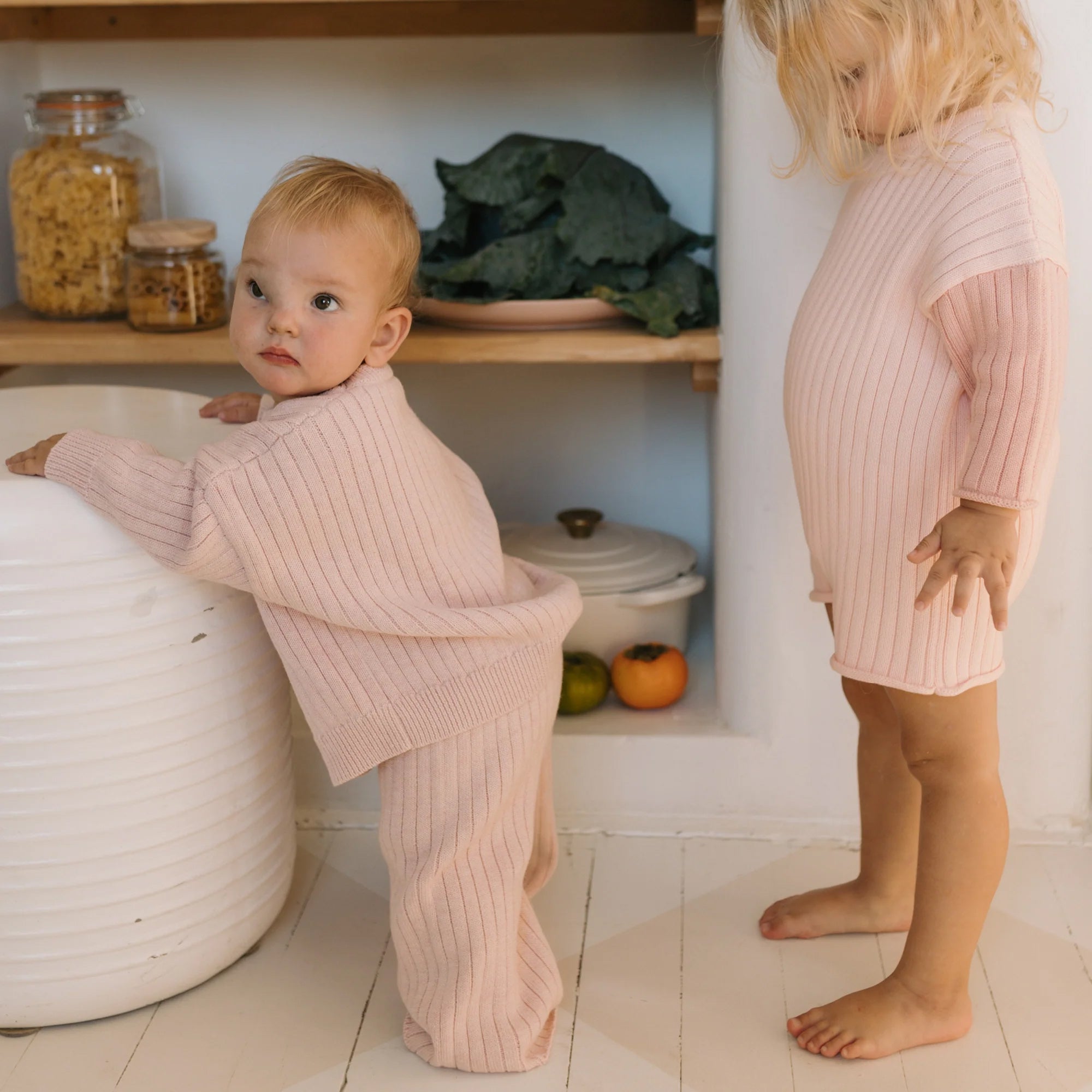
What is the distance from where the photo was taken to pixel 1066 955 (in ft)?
4.71

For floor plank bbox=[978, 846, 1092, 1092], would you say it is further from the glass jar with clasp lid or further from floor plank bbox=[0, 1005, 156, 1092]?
the glass jar with clasp lid

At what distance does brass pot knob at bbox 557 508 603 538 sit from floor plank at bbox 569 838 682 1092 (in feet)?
1.40

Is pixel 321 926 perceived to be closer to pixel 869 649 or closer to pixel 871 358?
pixel 869 649

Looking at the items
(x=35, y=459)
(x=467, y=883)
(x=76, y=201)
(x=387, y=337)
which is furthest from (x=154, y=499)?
(x=76, y=201)

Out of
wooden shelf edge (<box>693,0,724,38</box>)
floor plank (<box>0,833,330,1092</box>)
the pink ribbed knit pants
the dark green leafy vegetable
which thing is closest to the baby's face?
the pink ribbed knit pants

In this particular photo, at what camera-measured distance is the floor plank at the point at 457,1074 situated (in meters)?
1.24

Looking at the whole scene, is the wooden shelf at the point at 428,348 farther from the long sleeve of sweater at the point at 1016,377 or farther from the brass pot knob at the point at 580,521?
the long sleeve of sweater at the point at 1016,377

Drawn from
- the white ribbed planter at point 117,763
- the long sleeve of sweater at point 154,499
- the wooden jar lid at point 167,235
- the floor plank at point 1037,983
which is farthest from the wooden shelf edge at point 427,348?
the floor plank at point 1037,983

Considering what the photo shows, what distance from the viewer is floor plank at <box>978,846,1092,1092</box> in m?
1.26

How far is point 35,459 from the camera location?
1.19 m

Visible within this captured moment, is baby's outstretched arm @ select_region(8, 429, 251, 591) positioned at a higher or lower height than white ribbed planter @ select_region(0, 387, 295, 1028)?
higher

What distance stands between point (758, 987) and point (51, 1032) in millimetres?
747

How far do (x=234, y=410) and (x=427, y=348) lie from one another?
0.90 ft

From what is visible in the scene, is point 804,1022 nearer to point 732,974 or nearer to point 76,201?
point 732,974
